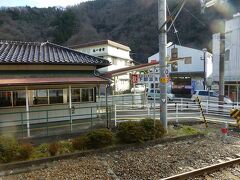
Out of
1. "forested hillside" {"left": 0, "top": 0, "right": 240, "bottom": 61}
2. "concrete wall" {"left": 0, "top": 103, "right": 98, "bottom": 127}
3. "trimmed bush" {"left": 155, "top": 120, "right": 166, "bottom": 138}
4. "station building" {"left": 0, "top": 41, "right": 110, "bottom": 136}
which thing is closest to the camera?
"trimmed bush" {"left": 155, "top": 120, "right": 166, "bottom": 138}

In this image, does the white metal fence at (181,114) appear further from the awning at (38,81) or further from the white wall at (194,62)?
the white wall at (194,62)

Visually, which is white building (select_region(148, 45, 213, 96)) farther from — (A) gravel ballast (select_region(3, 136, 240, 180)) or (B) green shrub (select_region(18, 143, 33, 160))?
(B) green shrub (select_region(18, 143, 33, 160))

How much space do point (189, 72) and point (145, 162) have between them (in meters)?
40.1

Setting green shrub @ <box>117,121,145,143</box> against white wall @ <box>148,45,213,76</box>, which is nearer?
green shrub @ <box>117,121,145,143</box>

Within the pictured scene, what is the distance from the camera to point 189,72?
4747 cm

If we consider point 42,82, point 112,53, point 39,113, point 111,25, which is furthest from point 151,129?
point 111,25

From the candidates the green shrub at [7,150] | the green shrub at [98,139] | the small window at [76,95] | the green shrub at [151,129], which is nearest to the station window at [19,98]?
the small window at [76,95]

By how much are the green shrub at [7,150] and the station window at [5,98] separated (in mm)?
5178

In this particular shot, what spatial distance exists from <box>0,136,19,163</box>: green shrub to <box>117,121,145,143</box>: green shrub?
4.17m

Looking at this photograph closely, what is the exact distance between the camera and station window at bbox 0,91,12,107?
46.5ft

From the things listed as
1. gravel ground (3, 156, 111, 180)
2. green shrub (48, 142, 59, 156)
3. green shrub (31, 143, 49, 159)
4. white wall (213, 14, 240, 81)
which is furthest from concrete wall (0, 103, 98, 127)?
white wall (213, 14, 240, 81)

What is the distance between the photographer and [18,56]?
14648mm

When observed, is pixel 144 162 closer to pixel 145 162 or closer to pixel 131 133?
pixel 145 162

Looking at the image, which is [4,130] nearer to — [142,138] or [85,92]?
[85,92]
